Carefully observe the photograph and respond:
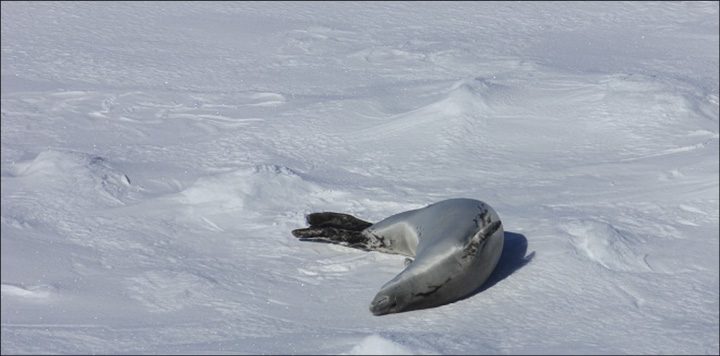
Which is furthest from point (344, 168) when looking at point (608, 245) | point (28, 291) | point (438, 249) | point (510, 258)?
point (28, 291)

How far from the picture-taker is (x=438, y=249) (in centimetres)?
388

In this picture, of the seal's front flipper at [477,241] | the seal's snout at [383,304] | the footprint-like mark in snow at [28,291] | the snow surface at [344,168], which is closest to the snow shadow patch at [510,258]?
the snow surface at [344,168]

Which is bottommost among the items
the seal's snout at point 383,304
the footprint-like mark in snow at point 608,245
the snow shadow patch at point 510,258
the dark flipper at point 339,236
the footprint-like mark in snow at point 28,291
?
the footprint-like mark in snow at point 28,291

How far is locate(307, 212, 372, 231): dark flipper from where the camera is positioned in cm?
448

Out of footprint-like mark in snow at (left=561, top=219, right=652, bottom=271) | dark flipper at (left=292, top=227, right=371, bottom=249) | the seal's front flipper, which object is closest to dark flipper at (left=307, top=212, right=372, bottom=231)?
dark flipper at (left=292, top=227, right=371, bottom=249)

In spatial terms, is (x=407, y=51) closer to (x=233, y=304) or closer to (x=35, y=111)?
(x=35, y=111)

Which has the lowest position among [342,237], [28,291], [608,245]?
[28,291]

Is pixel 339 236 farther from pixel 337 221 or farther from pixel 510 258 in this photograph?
pixel 510 258

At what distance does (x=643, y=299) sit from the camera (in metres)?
3.79

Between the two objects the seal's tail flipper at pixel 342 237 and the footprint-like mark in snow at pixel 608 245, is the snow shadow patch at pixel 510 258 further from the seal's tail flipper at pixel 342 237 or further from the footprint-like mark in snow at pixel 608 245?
the seal's tail flipper at pixel 342 237

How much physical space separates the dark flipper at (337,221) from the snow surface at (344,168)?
13 centimetres

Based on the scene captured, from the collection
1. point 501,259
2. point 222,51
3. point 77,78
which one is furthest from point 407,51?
point 501,259

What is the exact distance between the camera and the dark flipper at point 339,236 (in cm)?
437

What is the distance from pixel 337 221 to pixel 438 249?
75 centimetres
